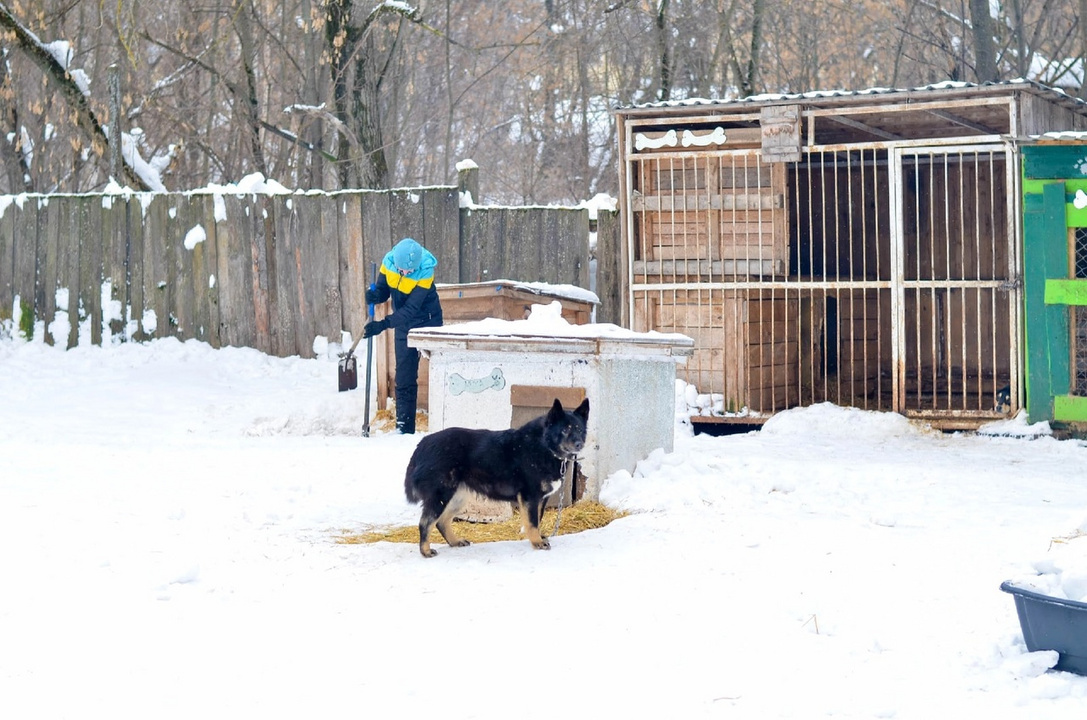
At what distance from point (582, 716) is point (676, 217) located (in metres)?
8.71

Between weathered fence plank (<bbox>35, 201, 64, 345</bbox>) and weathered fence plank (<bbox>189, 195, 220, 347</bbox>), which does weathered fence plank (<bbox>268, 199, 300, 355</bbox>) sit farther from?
weathered fence plank (<bbox>35, 201, 64, 345</bbox>)

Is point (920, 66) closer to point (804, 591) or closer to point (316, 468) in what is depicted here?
point (316, 468)

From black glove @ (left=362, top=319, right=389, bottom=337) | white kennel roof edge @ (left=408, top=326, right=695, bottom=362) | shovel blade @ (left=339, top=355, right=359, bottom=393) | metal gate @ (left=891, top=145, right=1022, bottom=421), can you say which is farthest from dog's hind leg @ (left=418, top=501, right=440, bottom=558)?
metal gate @ (left=891, top=145, right=1022, bottom=421)

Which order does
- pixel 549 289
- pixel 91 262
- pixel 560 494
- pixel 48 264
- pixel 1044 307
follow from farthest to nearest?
1. pixel 48 264
2. pixel 91 262
3. pixel 549 289
4. pixel 1044 307
5. pixel 560 494

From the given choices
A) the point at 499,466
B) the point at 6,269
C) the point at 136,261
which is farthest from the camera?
the point at 6,269

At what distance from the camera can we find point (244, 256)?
50.4 feet

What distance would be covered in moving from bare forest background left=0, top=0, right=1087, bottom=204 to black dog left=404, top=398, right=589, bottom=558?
11347 mm

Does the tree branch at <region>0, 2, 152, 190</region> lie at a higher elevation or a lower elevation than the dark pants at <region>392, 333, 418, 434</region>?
higher

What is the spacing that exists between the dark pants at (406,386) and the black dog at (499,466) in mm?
4444

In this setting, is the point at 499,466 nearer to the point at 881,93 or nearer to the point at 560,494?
the point at 560,494

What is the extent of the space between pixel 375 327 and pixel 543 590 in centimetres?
572

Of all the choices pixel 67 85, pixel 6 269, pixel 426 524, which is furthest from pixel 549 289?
pixel 67 85

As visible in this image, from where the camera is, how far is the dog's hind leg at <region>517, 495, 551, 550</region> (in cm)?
712

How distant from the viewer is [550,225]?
1427cm
